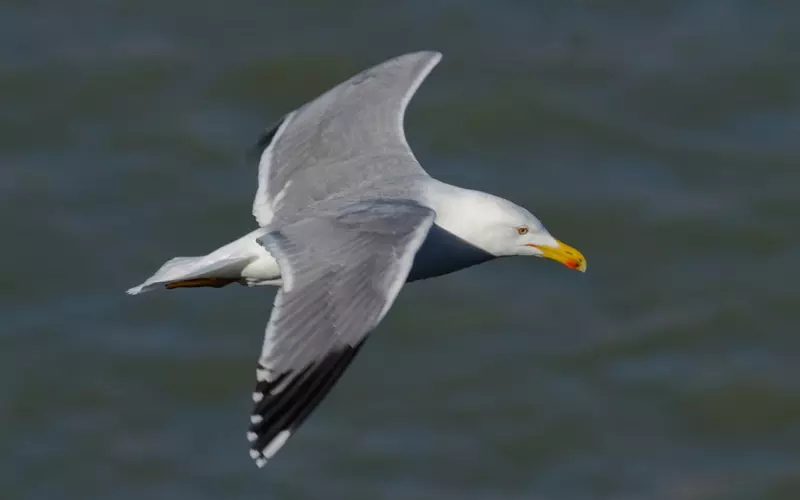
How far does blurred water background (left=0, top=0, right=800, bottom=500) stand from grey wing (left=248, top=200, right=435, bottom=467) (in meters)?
5.85

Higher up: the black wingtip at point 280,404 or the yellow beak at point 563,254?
the yellow beak at point 563,254

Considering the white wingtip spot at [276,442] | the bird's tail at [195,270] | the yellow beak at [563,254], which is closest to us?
the white wingtip spot at [276,442]

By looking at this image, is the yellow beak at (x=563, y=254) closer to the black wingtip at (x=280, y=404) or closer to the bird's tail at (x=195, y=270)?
the bird's tail at (x=195, y=270)

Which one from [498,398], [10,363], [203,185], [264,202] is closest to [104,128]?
[203,185]

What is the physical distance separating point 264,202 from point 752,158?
746 cm

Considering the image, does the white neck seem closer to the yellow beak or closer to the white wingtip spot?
the yellow beak

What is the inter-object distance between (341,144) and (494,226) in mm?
1013

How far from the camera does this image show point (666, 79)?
47.0 ft

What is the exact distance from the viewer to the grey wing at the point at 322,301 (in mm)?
5332

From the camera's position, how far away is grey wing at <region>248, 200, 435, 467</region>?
17.5 ft

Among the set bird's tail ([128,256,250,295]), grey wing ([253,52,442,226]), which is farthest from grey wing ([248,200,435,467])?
grey wing ([253,52,442,226])

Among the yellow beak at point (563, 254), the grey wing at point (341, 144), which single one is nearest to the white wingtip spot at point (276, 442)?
the grey wing at point (341, 144)

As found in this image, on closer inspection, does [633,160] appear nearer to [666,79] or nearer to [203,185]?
[666,79]

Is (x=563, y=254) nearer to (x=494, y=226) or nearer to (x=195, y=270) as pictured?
(x=494, y=226)
